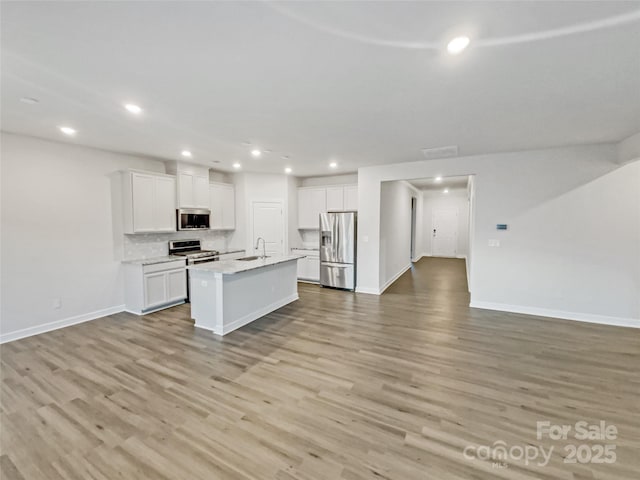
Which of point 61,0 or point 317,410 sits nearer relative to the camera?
point 61,0

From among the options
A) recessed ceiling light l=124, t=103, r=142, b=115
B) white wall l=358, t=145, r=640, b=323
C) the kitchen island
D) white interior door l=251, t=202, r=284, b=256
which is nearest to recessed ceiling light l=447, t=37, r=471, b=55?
recessed ceiling light l=124, t=103, r=142, b=115

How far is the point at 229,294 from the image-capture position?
3.91 meters

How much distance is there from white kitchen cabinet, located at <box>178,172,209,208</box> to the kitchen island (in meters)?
1.93

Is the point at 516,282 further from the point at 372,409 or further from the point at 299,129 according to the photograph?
the point at 299,129

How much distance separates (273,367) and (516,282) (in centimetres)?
432

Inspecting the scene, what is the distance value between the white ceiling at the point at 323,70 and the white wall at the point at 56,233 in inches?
20.8

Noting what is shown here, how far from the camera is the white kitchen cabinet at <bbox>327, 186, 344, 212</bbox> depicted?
6.86m

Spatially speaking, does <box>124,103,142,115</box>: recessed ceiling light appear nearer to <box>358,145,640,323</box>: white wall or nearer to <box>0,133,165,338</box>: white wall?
<box>0,133,165,338</box>: white wall

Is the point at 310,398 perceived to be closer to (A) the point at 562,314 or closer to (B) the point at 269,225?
(A) the point at 562,314

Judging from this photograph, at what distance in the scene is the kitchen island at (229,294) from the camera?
380cm

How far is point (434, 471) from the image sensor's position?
171 centimetres

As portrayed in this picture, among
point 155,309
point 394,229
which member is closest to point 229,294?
point 155,309

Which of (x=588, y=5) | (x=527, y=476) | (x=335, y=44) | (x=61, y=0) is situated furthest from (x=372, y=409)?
(x=61, y=0)

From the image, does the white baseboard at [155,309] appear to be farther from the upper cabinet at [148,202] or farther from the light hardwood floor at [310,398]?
the upper cabinet at [148,202]
